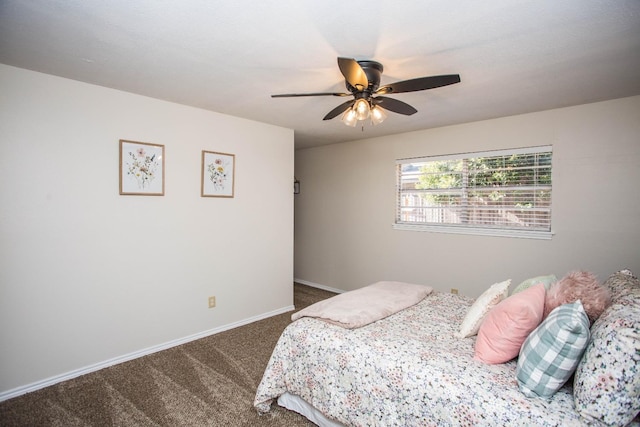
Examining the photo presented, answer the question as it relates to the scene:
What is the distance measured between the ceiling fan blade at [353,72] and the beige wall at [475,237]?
2346 millimetres

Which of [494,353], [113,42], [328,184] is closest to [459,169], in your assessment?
[328,184]

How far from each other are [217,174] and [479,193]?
2.98 m

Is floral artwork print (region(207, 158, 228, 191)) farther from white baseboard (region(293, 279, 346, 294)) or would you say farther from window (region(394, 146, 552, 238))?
white baseboard (region(293, 279, 346, 294))

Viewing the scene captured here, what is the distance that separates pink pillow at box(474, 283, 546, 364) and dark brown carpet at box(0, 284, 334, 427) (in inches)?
48.4

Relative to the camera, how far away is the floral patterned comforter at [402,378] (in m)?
1.41

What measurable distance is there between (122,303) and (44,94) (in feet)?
5.80

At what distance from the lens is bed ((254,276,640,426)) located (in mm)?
1403

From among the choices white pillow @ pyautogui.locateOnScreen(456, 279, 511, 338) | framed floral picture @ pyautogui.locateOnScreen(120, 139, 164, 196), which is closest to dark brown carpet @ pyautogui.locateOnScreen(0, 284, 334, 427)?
white pillow @ pyautogui.locateOnScreen(456, 279, 511, 338)

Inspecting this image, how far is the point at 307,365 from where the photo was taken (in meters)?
2.05

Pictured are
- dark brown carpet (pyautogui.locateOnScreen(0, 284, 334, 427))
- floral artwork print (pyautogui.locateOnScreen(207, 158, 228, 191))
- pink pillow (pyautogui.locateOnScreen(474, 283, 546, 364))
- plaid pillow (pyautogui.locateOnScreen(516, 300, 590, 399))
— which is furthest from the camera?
floral artwork print (pyautogui.locateOnScreen(207, 158, 228, 191))

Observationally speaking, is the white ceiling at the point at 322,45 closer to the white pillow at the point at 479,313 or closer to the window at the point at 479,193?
the window at the point at 479,193

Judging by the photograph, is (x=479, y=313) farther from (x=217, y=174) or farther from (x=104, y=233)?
(x=104, y=233)

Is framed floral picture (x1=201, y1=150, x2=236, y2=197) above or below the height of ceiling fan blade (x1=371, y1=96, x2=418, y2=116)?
below

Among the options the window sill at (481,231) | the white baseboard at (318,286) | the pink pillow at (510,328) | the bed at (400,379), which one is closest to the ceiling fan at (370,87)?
the pink pillow at (510,328)
